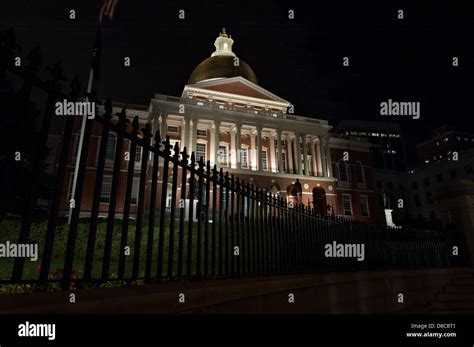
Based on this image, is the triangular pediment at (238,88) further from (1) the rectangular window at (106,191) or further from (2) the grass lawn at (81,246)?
(2) the grass lawn at (81,246)

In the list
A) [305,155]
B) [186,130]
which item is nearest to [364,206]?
[305,155]

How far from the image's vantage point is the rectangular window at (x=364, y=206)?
1710 inches

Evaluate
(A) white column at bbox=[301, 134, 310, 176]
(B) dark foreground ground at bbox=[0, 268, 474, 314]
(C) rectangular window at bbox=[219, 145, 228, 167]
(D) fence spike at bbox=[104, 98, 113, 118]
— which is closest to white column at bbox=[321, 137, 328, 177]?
(A) white column at bbox=[301, 134, 310, 176]

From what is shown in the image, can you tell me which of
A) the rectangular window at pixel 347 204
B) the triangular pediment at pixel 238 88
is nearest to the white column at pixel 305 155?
the triangular pediment at pixel 238 88

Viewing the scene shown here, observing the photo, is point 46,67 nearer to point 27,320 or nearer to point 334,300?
point 27,320

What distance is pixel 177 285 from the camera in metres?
3.18

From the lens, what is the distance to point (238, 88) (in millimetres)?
43688

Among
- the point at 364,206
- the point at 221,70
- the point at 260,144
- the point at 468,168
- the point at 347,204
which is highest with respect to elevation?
the point at 221,70

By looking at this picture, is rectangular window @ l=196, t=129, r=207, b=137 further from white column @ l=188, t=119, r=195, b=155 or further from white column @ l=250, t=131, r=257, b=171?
white column @ l=250, t=131, r=257, b=171

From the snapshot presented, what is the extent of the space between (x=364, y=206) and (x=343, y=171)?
577 cm

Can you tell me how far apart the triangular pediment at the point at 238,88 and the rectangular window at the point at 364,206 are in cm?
1753

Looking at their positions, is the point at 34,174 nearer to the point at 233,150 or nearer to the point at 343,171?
the point at 233,150

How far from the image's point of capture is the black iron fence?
104 inches

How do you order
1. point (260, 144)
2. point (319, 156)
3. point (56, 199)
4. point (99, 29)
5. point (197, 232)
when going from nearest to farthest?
point (56, 199) → point (197, 232) → point (99, 29) → point (260, 144) → point (319, 156)
